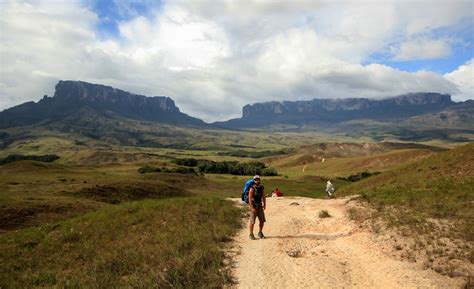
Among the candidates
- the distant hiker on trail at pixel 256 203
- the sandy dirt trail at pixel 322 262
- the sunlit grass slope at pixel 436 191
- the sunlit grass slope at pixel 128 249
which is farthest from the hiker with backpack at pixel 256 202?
the sunlit grass slope at pixel 436 191

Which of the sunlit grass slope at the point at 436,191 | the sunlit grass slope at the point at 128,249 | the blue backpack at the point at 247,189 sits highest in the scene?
the blue backpack at the point at 247,189

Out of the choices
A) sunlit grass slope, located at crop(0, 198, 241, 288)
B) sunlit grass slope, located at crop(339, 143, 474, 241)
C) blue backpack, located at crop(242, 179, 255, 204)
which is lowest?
sunlit grass slope, located at crop(0, 198, 241, 288)

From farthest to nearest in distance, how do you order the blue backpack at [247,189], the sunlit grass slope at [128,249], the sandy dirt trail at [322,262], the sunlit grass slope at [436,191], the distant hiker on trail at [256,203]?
the sunlit grass slope at [436,191] < the blue backpack at [247,189] < the distant hiker on trail at [256,203] < the sunlit grass slope at [128,249] < the sandy dirt trail at [322,262]

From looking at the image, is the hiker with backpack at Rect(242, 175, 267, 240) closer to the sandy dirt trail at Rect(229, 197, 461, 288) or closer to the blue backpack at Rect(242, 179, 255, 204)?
the blue backpack at Rect(242, 179, 255, 204)

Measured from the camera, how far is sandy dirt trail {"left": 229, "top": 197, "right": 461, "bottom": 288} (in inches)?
527

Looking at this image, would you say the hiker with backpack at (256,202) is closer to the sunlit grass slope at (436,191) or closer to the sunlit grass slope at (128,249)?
the sunlit grass slope at (128,249)

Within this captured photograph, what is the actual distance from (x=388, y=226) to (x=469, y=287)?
6681 mm

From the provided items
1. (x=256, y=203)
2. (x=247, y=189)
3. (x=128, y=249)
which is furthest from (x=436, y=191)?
(x=128, y=249)

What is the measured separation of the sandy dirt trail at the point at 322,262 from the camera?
527 inches

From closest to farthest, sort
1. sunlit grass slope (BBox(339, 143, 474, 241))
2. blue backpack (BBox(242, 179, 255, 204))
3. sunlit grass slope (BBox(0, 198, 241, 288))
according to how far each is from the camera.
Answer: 1. sunlit grass slope (BBox(0, 198, 241, 288))
2. blue backpack (BBox(242, 179, 255, 204))
3. sunlit grass slope (BBox(339, 143, 474, 241))

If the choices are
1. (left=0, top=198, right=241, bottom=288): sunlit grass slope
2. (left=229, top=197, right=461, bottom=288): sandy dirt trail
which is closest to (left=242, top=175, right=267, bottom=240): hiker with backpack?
(left=229, top=197, right=461, bottom=288): sandy dirt trail

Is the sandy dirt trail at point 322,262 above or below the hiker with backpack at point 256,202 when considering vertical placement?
below

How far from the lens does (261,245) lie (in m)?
18.2

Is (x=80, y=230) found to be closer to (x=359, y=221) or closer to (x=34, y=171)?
(x=359, y=221)
